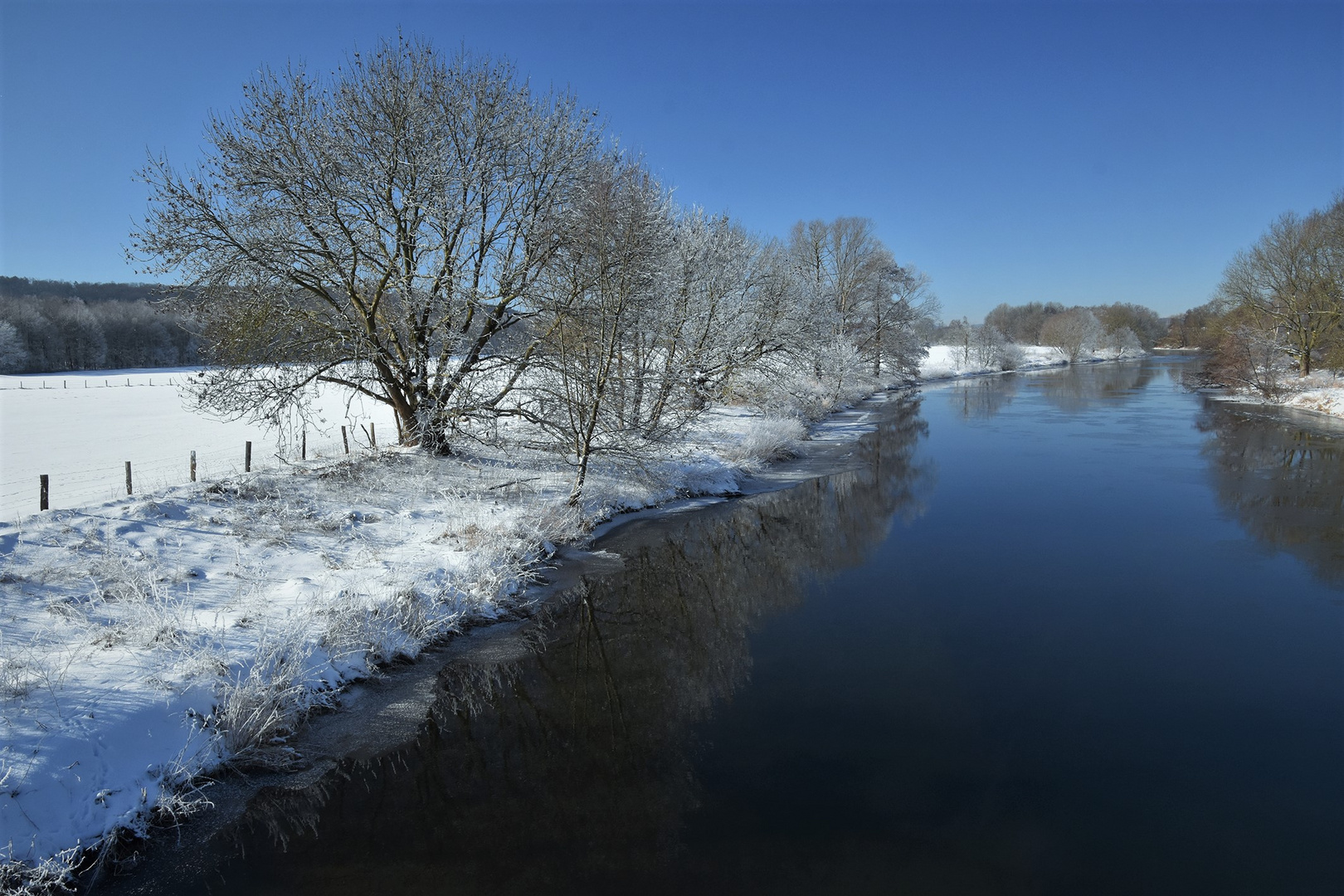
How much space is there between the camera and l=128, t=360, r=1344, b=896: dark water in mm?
4969

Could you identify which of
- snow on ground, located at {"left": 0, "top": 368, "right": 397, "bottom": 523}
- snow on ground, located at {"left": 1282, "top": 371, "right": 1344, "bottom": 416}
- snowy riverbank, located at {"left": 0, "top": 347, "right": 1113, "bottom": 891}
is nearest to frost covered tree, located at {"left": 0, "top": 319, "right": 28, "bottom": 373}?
snow on ground, located at {"left": 0, "top": 368, "right": 397, "bottom": 523}

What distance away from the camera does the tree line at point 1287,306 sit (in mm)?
32469

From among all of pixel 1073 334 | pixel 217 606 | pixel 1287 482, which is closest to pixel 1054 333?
pixel 1073 334

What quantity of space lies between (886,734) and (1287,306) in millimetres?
40853

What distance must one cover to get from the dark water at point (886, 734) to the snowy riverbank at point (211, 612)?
2.78 ft

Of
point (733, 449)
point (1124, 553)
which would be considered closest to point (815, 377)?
point (733, 449)

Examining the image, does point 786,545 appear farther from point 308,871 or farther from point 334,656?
point 308,871

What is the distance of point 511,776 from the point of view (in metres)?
5.99

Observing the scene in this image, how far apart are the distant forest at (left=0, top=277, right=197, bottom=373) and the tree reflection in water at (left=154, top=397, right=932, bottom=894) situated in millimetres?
56621

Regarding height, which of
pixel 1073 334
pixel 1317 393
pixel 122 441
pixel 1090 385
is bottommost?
pixel 122 441

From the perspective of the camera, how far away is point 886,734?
21.6ft

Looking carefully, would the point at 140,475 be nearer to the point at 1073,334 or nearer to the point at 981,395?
the point at 981,395

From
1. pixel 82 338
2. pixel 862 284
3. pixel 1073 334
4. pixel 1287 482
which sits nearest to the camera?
pixel 1287 482

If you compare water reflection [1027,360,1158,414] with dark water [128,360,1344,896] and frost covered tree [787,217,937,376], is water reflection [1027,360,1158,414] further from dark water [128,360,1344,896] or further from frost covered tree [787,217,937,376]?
dark water [128,360,1344,896]
